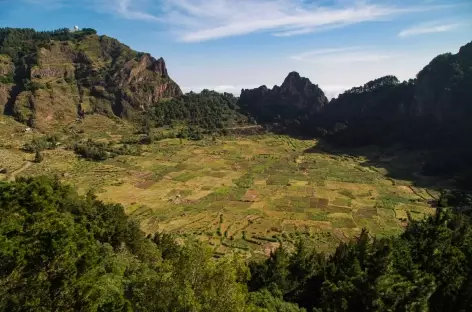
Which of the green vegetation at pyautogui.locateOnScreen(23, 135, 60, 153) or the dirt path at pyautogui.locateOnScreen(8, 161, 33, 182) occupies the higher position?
the green vegetation at pyautogui.locateOnScreen(23, 135, 60, 153)

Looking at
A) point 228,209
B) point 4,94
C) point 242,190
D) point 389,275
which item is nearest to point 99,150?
point 242,190

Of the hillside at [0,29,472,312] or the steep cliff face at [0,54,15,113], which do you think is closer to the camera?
the hillside at [0,29,472,312]

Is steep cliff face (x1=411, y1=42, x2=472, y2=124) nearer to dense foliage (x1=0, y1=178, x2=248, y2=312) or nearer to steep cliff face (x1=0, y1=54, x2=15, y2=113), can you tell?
dense foliage (x1=0, y1=178, x2=248, y2=312)

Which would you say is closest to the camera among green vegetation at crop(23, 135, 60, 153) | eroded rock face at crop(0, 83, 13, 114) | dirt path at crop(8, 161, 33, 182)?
dirt path at crop(8, 161, 33, 182)

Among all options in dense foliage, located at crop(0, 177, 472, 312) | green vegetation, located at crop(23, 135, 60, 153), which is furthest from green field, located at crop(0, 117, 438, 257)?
dense foliage, located at crop(0, 177, 472, 312)

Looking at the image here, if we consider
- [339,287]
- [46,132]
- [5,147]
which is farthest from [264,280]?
[46,132]

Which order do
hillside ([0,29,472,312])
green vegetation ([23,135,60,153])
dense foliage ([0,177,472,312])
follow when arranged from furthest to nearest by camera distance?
green vegetation ([23,135,60,153])
hillside ([0,29,472,312])
dense foliage ([0,177,472,312])

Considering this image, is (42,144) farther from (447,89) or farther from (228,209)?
(447,89)
